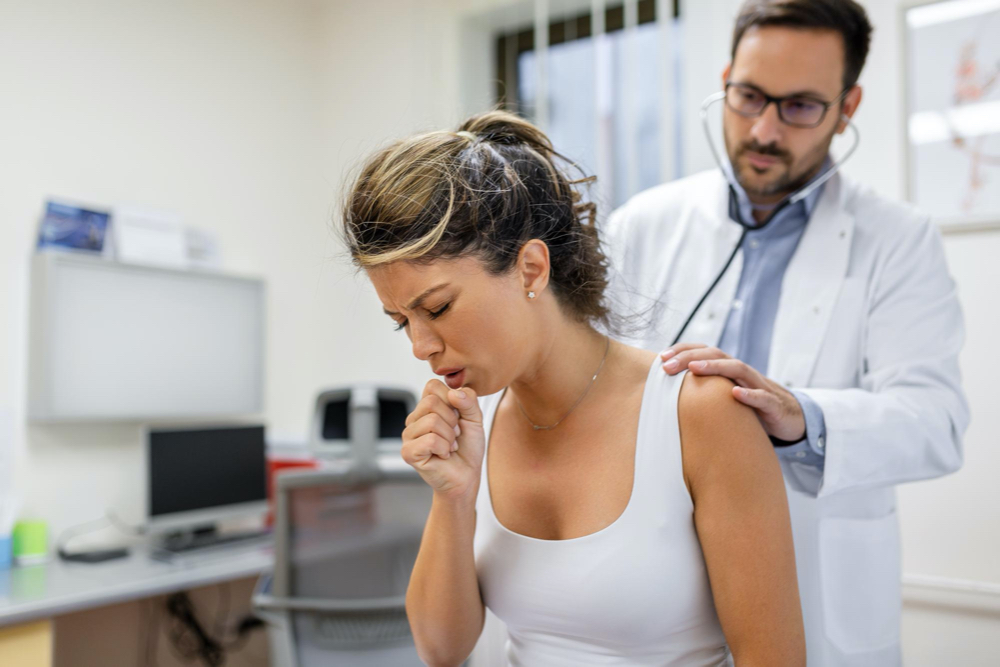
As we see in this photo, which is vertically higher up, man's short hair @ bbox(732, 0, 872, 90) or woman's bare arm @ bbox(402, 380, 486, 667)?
man's short hair @ bbox(732, 0, 872, 90)

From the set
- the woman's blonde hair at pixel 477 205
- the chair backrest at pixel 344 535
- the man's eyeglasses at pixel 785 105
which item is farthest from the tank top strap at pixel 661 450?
the chair backrest at pixel 344 535

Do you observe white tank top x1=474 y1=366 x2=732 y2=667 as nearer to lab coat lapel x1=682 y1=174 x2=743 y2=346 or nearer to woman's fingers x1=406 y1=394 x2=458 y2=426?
woman's fingers x1=406 y1=394 x2=458 y2=426

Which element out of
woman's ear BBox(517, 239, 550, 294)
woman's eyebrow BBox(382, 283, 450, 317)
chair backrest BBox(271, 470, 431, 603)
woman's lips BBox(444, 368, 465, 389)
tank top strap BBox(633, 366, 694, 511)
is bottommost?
chair backrest BBox(271, 470, 431, 603)

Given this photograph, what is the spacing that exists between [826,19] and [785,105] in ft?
0.47

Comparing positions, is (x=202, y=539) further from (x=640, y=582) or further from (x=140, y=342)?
(x=640, y=582)

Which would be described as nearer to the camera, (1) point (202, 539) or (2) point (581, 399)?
(2) point (581, 399)

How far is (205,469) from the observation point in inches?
101

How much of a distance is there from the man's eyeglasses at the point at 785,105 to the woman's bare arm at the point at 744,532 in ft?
1.94

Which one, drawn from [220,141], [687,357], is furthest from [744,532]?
[220,141]

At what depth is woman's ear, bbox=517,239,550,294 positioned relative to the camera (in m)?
0.94

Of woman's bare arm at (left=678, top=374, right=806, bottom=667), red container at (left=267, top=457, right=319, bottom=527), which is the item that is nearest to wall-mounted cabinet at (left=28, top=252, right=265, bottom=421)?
red container at (left=267, top=457, right=319, bottom=527)

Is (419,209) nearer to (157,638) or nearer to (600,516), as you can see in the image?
(600,516)

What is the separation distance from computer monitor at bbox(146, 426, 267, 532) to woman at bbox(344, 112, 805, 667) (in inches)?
65.4

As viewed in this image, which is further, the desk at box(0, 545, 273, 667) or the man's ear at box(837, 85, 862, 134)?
the desk at box(0, 545, 273, 667)
